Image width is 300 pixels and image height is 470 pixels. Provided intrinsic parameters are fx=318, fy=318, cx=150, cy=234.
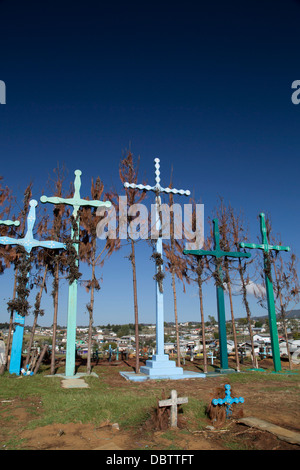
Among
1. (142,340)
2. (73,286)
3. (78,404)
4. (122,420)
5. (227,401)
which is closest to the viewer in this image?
(122,420)

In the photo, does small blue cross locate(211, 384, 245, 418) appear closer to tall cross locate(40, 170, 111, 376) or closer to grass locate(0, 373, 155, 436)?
grass locate(0, 373, 155, 436)

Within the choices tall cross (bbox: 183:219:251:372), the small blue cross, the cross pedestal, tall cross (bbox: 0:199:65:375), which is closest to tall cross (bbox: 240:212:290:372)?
tall cross (bbox: 183:219:251:372)

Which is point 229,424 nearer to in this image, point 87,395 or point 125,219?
point 87,395

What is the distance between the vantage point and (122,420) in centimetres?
601

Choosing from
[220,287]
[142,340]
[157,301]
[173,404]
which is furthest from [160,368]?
[142,340]

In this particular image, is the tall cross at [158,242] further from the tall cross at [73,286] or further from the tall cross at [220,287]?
the tall cross at [73,286]

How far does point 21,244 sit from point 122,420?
312 inches

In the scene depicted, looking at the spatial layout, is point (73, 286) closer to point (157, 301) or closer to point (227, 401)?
point (157, 301)

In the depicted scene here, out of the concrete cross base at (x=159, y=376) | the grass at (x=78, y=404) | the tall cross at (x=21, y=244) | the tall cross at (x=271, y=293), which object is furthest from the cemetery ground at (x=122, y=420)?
the tall cross at (x=271, y=293)

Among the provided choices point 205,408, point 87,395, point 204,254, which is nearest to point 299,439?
point 205,408

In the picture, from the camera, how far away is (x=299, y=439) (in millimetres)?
4629

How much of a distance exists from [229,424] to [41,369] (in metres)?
9.42
